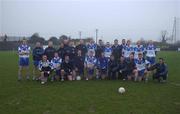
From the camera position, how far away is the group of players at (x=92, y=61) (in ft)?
41.6

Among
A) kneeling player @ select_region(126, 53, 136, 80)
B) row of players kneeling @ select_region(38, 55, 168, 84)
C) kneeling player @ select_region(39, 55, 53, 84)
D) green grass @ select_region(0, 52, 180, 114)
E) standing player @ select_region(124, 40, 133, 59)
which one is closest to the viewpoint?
green grass @ select_region(0, 52, 180, 114)

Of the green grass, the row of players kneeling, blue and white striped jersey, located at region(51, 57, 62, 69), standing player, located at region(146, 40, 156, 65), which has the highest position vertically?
standing player, located at region(146, 40, 156, 65)

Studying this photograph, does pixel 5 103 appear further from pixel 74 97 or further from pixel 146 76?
pixel 146 76

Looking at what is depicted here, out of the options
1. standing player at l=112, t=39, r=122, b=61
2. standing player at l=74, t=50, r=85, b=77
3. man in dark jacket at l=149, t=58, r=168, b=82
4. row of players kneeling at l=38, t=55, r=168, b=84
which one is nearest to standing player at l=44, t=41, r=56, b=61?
row of players kneeling at l=38, t=55, r=168, b=84

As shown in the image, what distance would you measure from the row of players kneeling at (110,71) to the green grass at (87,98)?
90cm

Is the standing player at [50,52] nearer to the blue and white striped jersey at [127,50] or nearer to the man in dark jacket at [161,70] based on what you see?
the blue and white striped jersey at [127,50]

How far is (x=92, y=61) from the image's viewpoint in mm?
13570

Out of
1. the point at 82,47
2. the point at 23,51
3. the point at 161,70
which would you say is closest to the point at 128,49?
the point at 161,70

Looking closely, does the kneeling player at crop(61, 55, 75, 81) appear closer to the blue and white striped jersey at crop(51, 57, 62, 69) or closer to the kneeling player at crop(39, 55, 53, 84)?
the blue and white striped jersey at crop(51, 57, 62, 69)

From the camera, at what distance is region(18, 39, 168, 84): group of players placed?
12.7m

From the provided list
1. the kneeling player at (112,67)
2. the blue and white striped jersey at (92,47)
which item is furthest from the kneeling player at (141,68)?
the blue and white striped jersey at (92,47)

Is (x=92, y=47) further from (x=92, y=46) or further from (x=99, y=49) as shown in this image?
(x=99, y=49)

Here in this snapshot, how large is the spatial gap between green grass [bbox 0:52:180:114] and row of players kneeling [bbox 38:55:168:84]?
0.90 m

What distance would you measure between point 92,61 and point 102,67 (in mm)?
579
